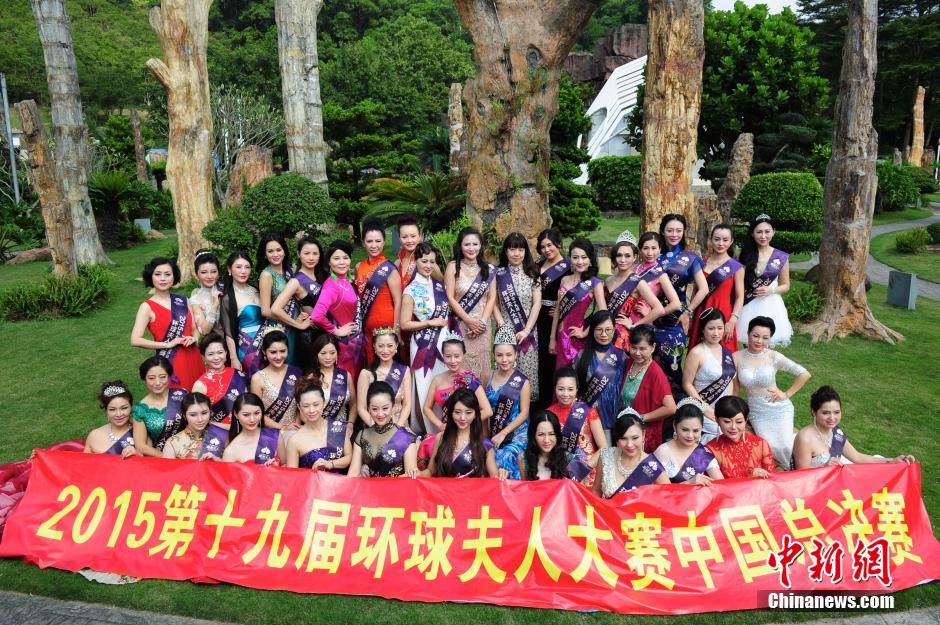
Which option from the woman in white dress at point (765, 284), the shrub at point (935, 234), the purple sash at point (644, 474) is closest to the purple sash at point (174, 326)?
the purple sash at point (644, 474)

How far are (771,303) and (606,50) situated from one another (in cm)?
3216

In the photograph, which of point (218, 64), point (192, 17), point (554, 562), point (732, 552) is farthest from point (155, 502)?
point (218, 64)

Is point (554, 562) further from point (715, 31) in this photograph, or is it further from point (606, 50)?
point (606, 50)

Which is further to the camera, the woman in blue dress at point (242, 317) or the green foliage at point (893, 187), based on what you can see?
the green foliage at point (893, 187)

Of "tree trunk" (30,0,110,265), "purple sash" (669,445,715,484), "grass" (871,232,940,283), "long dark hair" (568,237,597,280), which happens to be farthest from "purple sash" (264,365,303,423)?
"grass" (871,232,940,283)

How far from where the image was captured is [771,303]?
605cm

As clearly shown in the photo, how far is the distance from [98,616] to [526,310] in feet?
11.6

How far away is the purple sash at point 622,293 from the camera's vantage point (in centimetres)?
552

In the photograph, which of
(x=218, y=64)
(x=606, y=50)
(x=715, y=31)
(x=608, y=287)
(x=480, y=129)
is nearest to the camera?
(x=608, y=287)

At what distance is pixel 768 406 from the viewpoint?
4.87 m

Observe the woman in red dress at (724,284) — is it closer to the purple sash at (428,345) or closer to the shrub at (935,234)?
the purple sash at (428,345)

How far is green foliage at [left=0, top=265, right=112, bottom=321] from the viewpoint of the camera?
10898 mm

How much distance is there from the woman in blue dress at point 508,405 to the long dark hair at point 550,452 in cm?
17

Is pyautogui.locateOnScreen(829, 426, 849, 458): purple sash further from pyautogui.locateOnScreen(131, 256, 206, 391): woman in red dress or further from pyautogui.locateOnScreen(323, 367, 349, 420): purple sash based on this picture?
pyautogui.locateOnScreen(131, 256, 206, 391): woman in red dress
